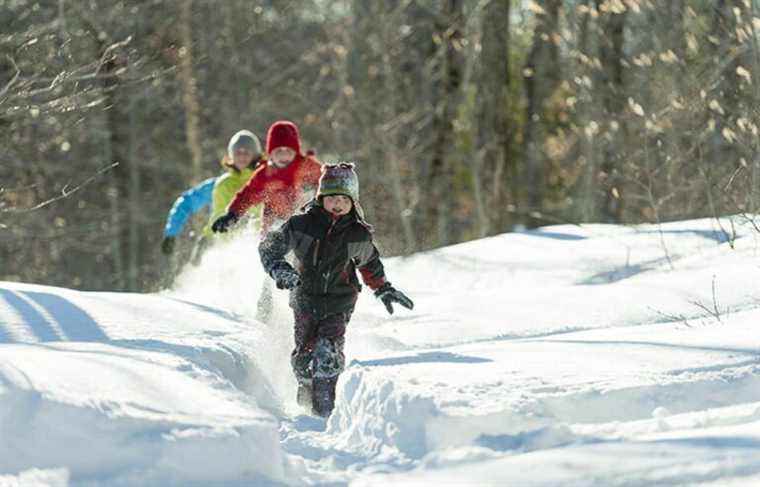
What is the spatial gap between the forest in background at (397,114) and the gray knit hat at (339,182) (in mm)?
A: 1978

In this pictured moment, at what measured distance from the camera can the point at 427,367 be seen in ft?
17.7

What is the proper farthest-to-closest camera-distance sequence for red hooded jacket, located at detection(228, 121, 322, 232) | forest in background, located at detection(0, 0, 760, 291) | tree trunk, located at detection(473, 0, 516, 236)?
tree trunk, located at detection(473, 0, 516, 236), forest in background, located at detection(0, 0, 760, 291), red hooded jacket, located at detection(228, 121, 322, 232)

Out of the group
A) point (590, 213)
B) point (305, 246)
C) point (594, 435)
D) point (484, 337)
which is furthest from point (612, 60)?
point (594, 435)

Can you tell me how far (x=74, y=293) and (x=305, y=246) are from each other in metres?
1.66

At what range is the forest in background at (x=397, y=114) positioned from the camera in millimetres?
11578

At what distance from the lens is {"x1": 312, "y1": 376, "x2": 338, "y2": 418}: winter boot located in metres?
6.24

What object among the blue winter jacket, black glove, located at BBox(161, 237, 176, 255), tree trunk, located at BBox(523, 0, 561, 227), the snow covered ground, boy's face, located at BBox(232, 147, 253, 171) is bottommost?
the snow covered ground

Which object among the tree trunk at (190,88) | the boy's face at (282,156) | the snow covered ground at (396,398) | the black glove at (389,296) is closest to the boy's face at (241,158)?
the boy's face at (282,156)

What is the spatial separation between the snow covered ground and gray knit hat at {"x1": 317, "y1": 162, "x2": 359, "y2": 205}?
103cm

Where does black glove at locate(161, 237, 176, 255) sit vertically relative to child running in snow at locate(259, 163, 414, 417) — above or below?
above

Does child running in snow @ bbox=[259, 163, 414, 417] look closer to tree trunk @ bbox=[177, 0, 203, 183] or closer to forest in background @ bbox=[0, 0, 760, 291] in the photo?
forest in background @ bbox=[0, 0, 760, 291]

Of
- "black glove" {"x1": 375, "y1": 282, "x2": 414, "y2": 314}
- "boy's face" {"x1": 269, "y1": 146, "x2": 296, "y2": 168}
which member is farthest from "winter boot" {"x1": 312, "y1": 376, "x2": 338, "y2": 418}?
"boy's face" {"x1": 269, "y1": 146, "x2": 296, "y2": 168}

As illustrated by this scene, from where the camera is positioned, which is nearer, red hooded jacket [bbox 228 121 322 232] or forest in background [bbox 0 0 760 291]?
red hooded jacket [bbox 228 121 322 232]

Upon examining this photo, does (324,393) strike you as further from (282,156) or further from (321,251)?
(282,156)
